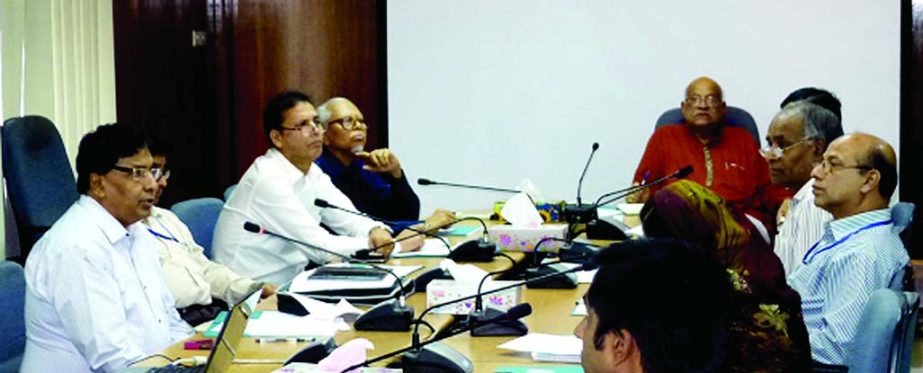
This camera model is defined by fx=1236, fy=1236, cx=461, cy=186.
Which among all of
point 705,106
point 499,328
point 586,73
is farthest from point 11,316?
point 586,73

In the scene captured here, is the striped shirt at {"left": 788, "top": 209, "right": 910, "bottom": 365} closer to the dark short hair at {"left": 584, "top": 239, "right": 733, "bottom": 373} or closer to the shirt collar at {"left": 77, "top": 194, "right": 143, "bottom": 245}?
the dark short hair at {"left": 584, "top": 239, "right": 733, "bottom": 373}

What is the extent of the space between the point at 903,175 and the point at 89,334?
4.90m

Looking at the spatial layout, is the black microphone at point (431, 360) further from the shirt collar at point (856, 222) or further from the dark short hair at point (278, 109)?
the dark short hair at point (278, 109)

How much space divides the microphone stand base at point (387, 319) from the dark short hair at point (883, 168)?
4.65 ft

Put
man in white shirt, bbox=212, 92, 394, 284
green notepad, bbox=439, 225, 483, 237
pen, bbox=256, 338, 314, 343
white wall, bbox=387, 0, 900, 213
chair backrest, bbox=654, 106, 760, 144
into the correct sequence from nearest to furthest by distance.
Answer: pen, bbox=256, 338, 314, 343 → man in white shirt, bbox=212, 92, 394, 284 → green notepad, bbox=439, 225, 483, 237 → chair backrest, bbox=654, 106, 760, 144 → white wall, bbox=387, 0, 900, 213

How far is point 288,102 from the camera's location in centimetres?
452

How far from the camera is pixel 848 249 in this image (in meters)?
3.22

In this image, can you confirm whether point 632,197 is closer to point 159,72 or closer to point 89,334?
point 159,72

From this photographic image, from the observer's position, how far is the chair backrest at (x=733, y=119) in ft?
20.9

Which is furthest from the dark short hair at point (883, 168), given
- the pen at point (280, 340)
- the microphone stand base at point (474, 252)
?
the pen at point (280, 340)

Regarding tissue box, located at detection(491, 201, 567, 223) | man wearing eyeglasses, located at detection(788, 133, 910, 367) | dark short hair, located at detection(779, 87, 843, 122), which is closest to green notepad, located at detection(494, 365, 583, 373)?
man wearing eyeglasses, located at detection(788, 133, 910, 367)

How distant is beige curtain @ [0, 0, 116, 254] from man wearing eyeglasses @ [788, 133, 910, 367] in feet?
9.68

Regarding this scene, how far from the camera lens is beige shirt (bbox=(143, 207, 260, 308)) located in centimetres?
384

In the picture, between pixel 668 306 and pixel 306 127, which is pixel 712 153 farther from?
pixel 668 306
